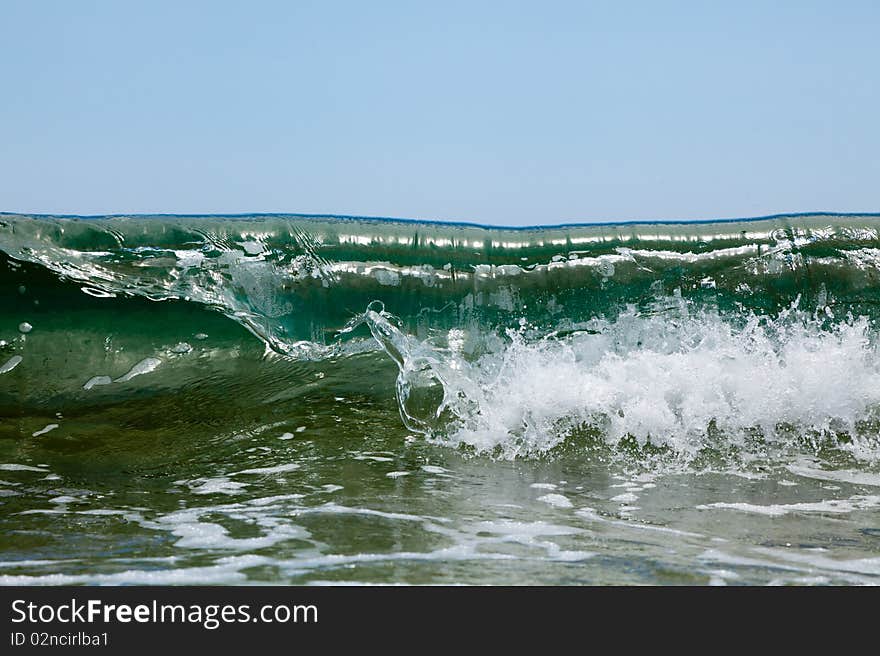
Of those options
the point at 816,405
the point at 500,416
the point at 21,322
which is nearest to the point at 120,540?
the point at 500,416

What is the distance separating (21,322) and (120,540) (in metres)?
3.33

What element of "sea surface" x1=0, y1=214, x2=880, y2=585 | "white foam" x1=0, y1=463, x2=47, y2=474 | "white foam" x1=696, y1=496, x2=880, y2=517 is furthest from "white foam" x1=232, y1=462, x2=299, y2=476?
"white foam" x1=696, y1=496, x2=880, y2=517

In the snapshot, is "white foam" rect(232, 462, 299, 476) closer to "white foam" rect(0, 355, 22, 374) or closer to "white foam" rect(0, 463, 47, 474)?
"white foam" rect(0, 463, 47, 474)

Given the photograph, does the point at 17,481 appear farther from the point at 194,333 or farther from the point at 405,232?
the point at 405,232

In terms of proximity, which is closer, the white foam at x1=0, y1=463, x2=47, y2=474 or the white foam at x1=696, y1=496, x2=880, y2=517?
the white foam at x1=696, y1=496, x2=880, y2=517

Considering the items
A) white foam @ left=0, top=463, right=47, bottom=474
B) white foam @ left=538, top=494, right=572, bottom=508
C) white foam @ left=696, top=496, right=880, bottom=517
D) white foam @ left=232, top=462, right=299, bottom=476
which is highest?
white foam @ left=696, top=496, right=880, bottom=517

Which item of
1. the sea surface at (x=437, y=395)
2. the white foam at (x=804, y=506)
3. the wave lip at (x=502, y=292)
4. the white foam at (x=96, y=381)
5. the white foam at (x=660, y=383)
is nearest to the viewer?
the sea surface at (x=437, y=395)

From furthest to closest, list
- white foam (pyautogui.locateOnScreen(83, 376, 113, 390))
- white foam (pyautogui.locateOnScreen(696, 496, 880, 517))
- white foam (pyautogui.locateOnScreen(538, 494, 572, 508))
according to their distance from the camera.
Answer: white foam (pyautogui.locateOnScreen(83, 376, 113, 390)) < white foam (pyautogui.locateOnScreen(538, 494, 572, 508)) < white foam (pyautogui.locateOnScreen(696, 496, 880, 517))

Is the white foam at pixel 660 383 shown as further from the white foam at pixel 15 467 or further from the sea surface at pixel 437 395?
the white foam at pixel 15 467

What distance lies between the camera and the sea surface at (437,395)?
3242 mm

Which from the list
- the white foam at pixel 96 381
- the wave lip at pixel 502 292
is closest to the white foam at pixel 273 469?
the wave lip at pixel 502 292

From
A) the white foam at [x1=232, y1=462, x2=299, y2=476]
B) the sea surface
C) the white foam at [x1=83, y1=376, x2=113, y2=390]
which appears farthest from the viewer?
the white foam at [x1=83, y1=376, x2=113, y2=390]

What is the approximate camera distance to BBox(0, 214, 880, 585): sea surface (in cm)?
324
